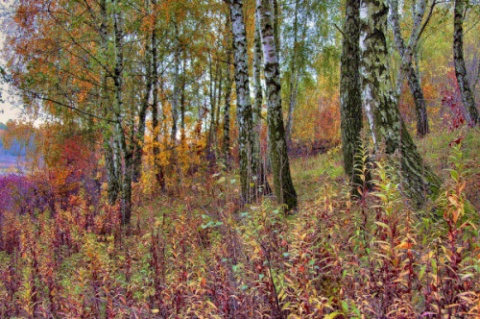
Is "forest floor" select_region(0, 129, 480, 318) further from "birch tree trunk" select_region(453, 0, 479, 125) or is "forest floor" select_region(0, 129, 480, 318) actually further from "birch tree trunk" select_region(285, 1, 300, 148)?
"birch tree trunk" select_region(285, 1, 300, 148)

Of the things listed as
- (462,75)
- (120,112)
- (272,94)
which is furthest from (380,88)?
(120,112)

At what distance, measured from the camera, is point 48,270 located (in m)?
4.28

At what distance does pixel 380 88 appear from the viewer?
13.5 feet

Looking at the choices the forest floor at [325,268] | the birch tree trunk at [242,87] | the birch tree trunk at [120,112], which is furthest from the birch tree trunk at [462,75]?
the birch tree trunk at [120,112]

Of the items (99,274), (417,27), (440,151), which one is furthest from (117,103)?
(440,151)

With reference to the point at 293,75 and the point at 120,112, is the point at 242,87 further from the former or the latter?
the point at 293,75

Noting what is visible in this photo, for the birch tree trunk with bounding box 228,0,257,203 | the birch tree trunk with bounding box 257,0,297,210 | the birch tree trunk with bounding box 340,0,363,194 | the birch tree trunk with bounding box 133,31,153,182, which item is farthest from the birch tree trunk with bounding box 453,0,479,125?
the birch tree trunk with bounding box 133,31,153,182

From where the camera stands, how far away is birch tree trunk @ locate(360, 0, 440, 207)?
3.95m

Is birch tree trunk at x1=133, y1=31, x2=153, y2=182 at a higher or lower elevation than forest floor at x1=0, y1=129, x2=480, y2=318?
higher

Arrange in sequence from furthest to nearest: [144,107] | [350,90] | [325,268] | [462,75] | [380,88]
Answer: [144,107]
[462,75]
[350,90]
[380,88]
[325,268]

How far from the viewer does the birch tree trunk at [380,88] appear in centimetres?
395

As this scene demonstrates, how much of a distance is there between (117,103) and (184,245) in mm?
4234

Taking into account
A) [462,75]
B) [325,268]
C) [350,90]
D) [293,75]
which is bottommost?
[325,268]

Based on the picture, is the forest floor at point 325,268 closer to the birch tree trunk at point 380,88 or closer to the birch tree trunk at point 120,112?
the birch tree trunk at point 380,88
